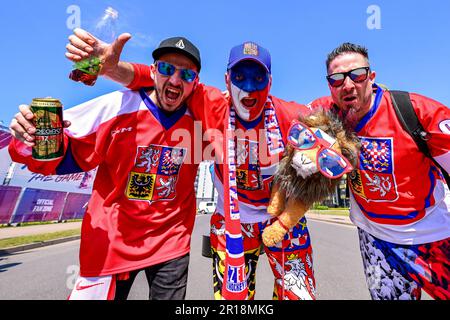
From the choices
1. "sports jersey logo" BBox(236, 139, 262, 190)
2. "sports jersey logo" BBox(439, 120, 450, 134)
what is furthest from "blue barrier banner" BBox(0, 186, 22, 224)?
"sports jersey logo" BBox(439, 120, 450, 134)

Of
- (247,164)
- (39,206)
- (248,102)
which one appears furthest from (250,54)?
(39,206)

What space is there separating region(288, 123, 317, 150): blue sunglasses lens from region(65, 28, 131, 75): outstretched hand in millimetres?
1400

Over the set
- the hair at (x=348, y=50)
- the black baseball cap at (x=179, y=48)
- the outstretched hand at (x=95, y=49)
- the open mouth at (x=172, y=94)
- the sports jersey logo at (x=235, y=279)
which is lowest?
the sports jersey logo at (x=235, y=279)

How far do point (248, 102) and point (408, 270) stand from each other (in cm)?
192

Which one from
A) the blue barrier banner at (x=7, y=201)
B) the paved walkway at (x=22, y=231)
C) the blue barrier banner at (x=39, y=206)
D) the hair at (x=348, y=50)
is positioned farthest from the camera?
the blue barrier banner at (x=39, y=206)

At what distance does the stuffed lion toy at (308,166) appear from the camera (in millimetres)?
1938

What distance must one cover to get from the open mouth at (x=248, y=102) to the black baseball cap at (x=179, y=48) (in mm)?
551

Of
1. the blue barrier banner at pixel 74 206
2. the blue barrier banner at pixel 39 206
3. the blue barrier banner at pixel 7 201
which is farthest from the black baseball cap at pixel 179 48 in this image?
the blue barrier banner at pixel 74 206

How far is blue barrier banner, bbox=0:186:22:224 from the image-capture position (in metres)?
11.5

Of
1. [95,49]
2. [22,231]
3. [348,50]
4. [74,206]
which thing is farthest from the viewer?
[74,206]

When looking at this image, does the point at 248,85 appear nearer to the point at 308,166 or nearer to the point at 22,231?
the point at 308,166

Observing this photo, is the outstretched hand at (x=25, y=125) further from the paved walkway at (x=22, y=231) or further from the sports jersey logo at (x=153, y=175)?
the paved walkway at (x=22, y=231)

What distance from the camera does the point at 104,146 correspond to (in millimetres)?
2150

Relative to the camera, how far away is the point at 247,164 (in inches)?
87.4
